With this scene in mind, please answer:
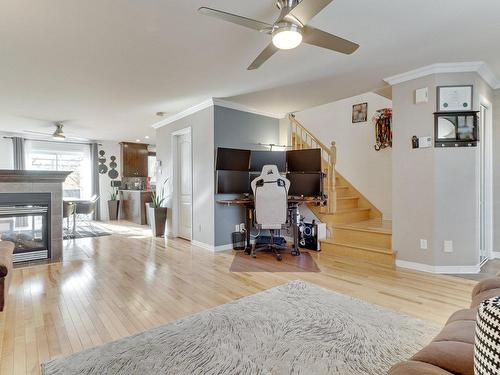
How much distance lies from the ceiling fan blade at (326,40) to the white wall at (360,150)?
3.46 meters

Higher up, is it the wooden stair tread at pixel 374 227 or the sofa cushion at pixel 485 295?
the sofa cushion at pixel 485 295

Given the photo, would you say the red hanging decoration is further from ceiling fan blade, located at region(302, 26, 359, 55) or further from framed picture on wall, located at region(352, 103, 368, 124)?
ceiling fan blade, located at region(302, 26, 359, 55)

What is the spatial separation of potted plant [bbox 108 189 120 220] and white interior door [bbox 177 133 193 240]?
3.89 metres

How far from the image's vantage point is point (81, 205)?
591 centimetres

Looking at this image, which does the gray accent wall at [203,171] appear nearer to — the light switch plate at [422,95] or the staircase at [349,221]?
the staircase at [349,221]

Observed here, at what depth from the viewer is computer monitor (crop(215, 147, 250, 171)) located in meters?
4.44

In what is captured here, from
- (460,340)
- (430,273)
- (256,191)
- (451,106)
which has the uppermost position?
(451,106)

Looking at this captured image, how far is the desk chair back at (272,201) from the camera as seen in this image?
4.04 meters

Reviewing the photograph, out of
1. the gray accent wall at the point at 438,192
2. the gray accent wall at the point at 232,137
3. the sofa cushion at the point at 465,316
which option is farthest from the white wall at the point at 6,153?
the sofa cushion at the point at 465,316

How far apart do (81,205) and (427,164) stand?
6311 millimetres

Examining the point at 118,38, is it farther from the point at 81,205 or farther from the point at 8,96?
the point at 81,205

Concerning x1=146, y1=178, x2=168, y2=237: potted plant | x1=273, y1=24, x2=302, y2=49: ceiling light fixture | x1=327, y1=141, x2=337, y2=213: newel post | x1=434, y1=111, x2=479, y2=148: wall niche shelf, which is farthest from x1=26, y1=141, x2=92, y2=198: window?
x1=434, y1=111, x2=479, y2=148: wall niche shelf

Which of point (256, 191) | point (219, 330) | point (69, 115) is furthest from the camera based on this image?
point (69, 115)

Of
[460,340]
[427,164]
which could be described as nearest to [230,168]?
[427,164]
